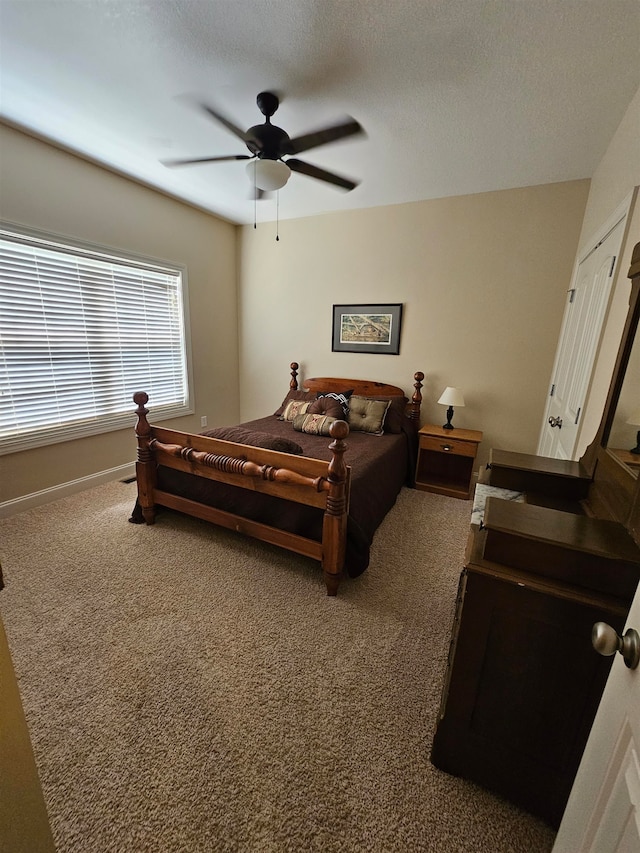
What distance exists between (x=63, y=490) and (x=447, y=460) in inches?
141

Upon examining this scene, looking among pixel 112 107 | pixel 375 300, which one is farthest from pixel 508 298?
pixel 112 107

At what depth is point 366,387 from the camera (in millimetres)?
3760

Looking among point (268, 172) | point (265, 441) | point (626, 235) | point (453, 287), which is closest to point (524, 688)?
point (265, 441)

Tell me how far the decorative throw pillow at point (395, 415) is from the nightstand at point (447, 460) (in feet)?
0.75

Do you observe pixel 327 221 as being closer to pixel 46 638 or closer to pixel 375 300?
pixel 375 300

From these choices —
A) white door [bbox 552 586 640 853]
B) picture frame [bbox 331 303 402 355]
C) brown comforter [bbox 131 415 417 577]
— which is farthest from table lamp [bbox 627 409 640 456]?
picture frame [bbox 331 303 402 355]

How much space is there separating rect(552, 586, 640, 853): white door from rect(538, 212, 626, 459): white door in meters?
1.72

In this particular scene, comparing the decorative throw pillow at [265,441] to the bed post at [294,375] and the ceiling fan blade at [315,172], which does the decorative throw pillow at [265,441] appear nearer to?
the ceiling fan blade at [315,172]

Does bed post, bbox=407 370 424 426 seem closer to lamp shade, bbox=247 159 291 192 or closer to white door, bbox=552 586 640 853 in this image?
lamp shade, bbox=247 159 291 192

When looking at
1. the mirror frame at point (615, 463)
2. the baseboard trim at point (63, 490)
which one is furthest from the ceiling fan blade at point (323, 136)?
the baseboard trim at point (63, 490)

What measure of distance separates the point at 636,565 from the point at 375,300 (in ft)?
10.8

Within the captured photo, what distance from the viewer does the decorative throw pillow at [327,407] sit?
3.42 meters

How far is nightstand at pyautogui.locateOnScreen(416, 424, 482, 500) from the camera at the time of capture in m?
3.16

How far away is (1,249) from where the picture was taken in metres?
2.46
